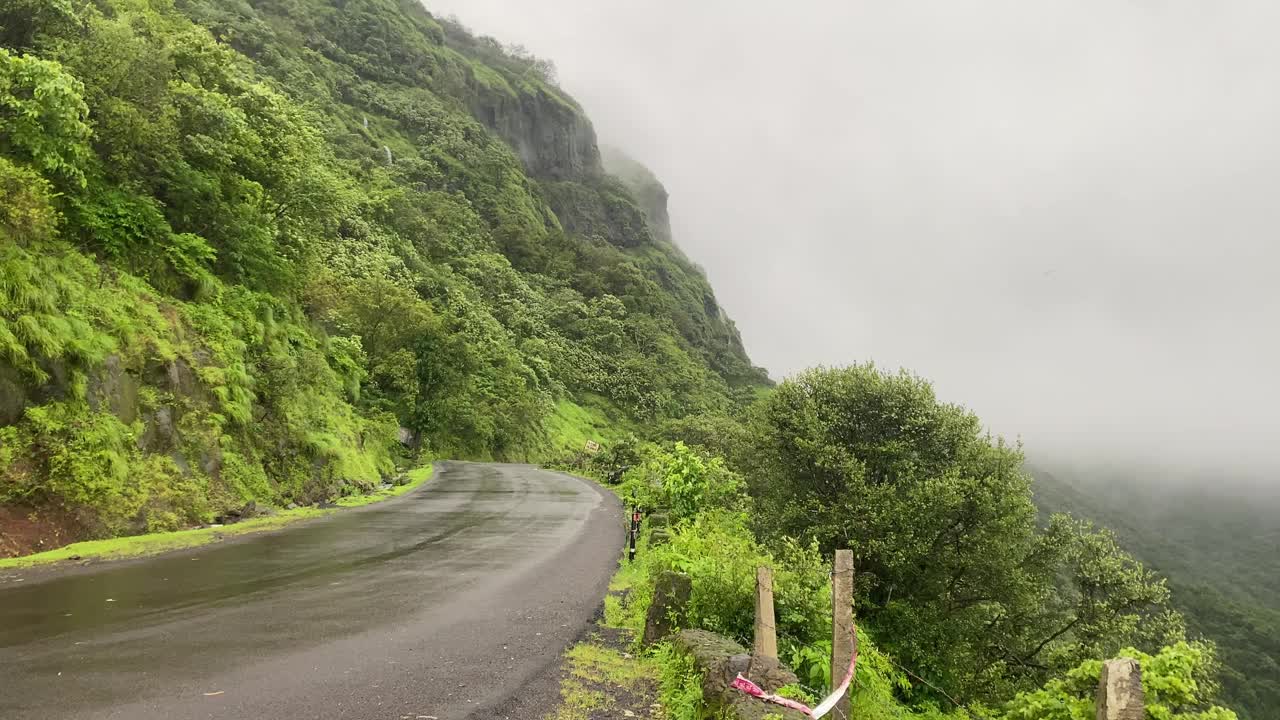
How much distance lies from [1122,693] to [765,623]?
145 inches

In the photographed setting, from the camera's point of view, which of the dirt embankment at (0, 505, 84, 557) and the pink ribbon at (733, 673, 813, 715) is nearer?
the pink ribbon at (733, 673, 813, 715)

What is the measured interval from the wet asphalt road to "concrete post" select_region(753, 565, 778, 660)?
7.69 ft

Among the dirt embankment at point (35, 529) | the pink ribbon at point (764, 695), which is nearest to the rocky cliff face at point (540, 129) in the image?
the dirt embankment at point (35, 529)

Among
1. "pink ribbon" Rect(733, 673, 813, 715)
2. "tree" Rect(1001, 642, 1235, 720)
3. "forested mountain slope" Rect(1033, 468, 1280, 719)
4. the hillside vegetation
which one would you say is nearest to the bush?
the hillside vegetation

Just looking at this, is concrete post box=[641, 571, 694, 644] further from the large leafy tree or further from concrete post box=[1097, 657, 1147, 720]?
the large leafy tree

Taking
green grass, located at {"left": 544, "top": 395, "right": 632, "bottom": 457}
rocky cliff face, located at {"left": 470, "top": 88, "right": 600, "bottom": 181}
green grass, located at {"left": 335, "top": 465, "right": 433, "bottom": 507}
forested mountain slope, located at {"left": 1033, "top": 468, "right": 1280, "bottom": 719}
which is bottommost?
forested mountain slope, located at {"left": 1033, "top": 468, "right": 1280, "bottom": 719}

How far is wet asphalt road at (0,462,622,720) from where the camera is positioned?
20.4 feet

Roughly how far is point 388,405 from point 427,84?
11656cm

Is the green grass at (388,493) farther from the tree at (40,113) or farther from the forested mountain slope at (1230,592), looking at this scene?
the forested mountain slope at (1230,592)

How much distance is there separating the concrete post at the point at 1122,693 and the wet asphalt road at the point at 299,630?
199 inches

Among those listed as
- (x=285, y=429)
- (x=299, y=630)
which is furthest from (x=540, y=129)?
(x=299, y=630)

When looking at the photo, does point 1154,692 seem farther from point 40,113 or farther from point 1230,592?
point 1230,592

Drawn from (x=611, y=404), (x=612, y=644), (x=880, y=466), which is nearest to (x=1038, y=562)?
(x=880, y=466)

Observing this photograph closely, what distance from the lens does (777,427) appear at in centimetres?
2488
